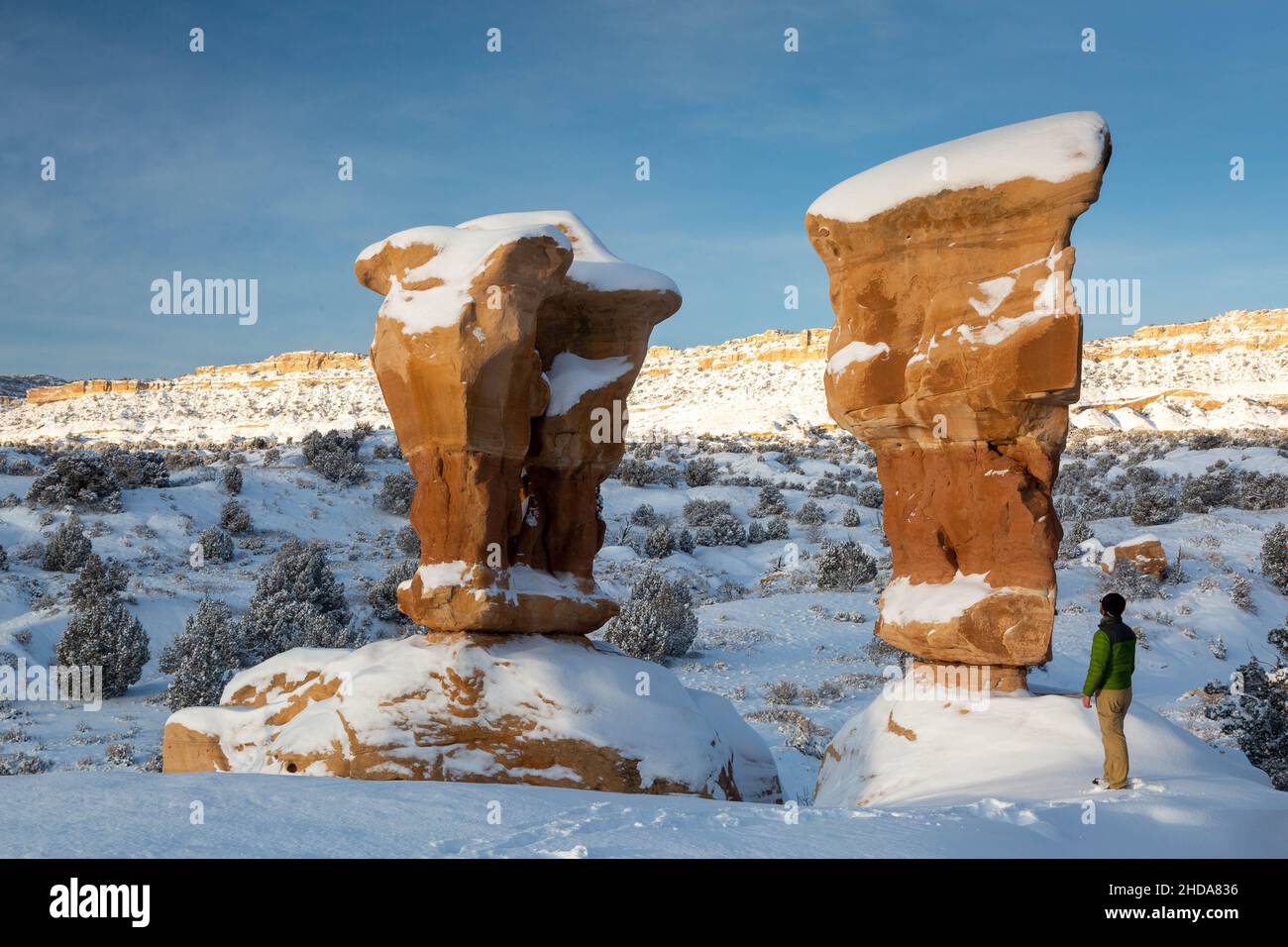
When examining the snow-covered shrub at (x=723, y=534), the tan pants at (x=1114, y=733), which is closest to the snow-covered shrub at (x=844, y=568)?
the snow-covered shrub at (x=723, y=534)

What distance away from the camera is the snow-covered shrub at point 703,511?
23891 millimetres

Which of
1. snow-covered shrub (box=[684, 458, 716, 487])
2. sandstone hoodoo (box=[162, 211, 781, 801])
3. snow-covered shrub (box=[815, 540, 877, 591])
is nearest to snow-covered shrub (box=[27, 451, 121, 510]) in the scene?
sandstone hoodoo (box=[162, 211, 781, 801])

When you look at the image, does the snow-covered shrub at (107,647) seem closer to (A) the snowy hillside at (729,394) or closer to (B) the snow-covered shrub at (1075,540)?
(B) the snow-covered shrub at (1075,540)

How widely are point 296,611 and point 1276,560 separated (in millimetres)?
16563

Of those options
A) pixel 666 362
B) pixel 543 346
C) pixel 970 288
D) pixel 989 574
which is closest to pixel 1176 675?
pixel 989 574

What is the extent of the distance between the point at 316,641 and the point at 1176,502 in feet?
64.0

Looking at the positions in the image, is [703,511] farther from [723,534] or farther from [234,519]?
[234,519]

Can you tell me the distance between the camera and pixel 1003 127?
7.56 metres

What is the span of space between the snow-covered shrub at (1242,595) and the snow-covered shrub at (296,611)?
46.7 feet

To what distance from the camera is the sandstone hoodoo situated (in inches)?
300

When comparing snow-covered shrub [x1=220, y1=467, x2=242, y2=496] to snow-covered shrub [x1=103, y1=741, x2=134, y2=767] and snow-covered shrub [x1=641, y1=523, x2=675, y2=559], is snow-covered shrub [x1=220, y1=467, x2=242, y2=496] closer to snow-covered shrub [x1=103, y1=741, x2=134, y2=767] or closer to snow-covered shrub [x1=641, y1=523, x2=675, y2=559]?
snow-covered shrub [x1=641, y1=523, x2=675, y2=559]

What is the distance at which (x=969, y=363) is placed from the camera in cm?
737

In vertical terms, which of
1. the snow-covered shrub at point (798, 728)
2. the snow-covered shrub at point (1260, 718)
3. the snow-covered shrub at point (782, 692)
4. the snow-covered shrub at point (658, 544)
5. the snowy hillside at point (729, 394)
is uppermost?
the snowy hillside at point (729, 394)
